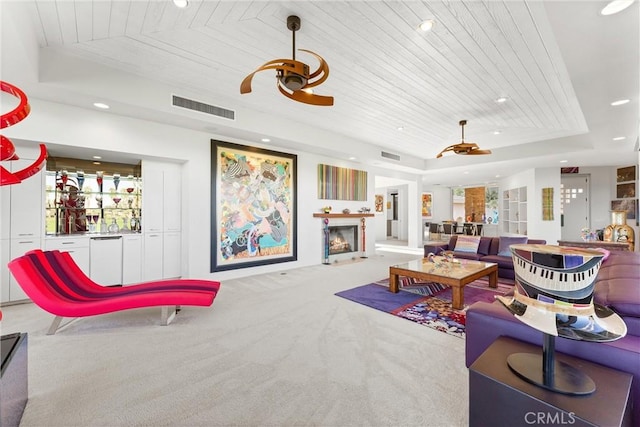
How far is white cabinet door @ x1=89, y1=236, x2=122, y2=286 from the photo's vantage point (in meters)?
4.25

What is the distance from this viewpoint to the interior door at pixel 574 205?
8578 mm

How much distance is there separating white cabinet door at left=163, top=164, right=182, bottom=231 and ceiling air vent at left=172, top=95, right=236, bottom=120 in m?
1.25

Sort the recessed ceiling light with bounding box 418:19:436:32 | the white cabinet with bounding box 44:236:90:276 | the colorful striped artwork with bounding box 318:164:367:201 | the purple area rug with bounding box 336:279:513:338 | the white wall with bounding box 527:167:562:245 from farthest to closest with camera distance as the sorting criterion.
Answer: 1. the white wall with bounding box 527:167:562:245
2. the colorful striped artwork with bounding box 318:164:367:201
3. the white cabinet with bounding box 44:236:90:276
4. the purple area rug with bounding box 336:279:513:338
5. the recessed ceiling light with bounding box 418:19:436:32

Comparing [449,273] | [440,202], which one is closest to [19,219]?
[449,273]

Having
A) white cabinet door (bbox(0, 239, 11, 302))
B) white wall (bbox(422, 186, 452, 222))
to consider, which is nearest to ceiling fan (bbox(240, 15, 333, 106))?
white cabinet door (bbox(0, 239, 11, 302))

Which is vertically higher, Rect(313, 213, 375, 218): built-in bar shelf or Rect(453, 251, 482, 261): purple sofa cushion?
Rect(313, 213, 375, 218): built-in bar shelf

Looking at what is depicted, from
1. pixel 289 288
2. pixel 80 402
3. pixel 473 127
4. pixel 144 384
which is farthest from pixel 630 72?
pixel 80 402

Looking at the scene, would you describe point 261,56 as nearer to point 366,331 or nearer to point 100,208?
point 366,331

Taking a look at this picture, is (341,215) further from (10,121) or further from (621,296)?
(10,121)

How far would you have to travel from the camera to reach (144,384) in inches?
79.9

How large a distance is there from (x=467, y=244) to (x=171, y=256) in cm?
566

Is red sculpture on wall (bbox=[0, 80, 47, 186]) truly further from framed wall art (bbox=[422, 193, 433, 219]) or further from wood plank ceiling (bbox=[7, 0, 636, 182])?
framed wall art (bbox=[422, 193, 433, 219])

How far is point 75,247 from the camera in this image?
13.5 ft

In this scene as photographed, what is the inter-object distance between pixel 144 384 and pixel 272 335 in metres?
1.11
